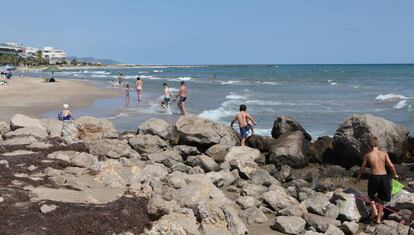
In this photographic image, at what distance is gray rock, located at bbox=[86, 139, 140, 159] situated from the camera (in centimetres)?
1227

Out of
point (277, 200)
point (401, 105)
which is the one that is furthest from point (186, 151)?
point (401, 105)

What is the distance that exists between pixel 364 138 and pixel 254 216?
534 cm

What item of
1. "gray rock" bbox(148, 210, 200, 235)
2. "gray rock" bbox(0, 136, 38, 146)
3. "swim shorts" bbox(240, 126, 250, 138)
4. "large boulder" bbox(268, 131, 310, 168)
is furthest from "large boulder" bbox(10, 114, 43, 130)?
"gray rock" bbox(148, 210, 200, 235)

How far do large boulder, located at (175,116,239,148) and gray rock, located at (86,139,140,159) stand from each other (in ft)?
5.38

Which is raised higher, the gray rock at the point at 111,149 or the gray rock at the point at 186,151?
the gray rock at the point at 111,149

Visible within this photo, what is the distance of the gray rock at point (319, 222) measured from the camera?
7840 millimetres

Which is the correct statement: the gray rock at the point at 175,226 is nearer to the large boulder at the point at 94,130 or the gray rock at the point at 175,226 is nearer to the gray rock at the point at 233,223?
the gray rock at the point at 233,223

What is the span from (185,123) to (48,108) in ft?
40.9

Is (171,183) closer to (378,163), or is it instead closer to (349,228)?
(349,228)

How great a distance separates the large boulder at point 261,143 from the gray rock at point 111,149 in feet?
11.4

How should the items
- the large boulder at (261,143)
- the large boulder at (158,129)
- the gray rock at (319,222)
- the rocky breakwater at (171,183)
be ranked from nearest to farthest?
the rocky breakwater at (171,183) < the gray rock at (319,222) < the large boulder at (261,143) < the large boulder at (158,129)

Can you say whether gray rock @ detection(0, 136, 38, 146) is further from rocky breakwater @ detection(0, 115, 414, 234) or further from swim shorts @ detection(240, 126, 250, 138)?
swim shorts @ detection(240, 126, 250, 138)

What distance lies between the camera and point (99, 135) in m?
14.3

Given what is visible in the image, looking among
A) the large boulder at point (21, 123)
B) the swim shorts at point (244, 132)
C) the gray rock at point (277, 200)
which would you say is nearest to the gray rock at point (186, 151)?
the swim shorts at point (244, 132)
